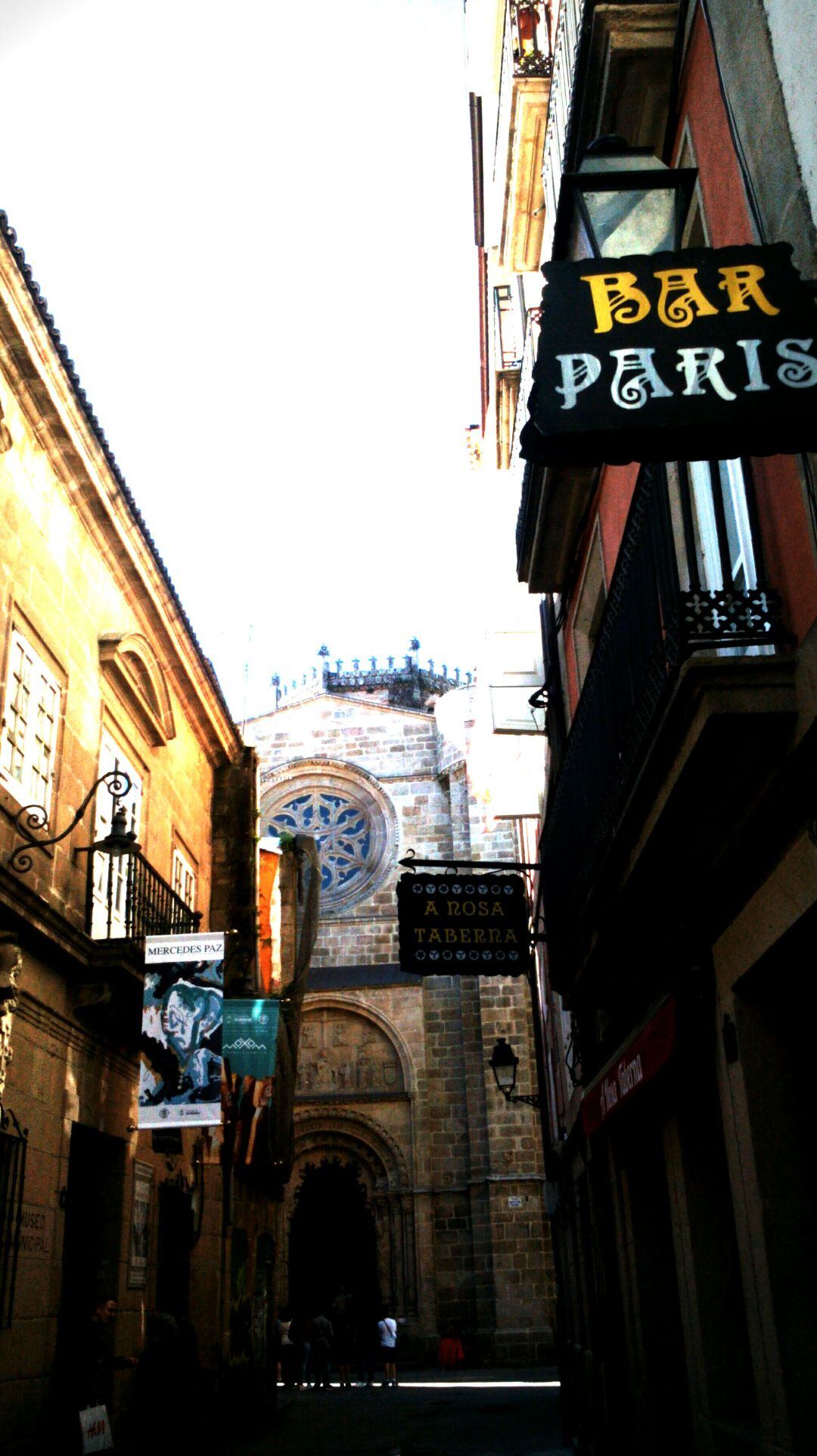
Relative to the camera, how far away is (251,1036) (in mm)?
12672

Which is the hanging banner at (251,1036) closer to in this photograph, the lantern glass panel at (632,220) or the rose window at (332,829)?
the lantern glass panel at (632,220)

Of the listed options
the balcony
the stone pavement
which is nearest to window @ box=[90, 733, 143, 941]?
the stone pavement

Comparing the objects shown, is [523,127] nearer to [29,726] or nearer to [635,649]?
[29,726]

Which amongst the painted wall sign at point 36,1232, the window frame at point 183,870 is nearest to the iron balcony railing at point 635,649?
the painted wall sign at point 36,1232

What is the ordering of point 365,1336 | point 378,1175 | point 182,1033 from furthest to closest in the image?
point 378,1175 < point 365,1336 < point 182,1033

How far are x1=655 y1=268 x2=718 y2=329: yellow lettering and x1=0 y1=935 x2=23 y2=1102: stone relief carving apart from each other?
19.7 feet

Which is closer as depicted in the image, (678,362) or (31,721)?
(678,362)

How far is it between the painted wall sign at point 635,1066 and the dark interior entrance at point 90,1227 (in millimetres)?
4306

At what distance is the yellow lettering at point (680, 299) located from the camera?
3674 mm

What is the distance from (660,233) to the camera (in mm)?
4617

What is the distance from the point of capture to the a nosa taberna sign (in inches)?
138

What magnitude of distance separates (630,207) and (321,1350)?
789 inches

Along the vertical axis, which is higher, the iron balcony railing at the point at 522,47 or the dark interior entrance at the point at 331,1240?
the iron balcony railing at the point at 522,47

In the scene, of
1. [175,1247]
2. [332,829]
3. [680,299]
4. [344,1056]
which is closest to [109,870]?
[175,1247]
